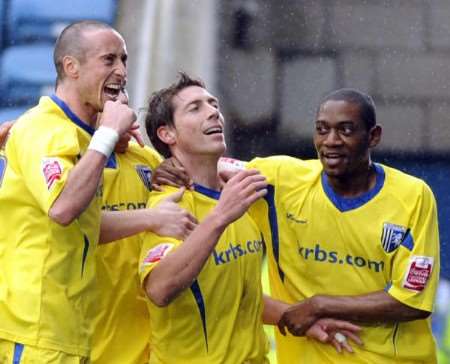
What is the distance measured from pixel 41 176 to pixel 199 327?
2.48 ft

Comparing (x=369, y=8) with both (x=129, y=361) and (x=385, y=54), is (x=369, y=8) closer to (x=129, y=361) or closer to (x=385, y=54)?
(x=385, y=54)

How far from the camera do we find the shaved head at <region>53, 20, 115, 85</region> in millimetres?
4336

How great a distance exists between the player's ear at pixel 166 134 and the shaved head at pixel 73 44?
37cm

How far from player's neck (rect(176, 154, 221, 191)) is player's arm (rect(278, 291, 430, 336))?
54 centimetres

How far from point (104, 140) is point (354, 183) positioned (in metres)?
1.02

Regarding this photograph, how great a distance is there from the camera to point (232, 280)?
4.34 m

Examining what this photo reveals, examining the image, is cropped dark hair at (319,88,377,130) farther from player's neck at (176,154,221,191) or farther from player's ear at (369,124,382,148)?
player's neck at (176,154,221,191)

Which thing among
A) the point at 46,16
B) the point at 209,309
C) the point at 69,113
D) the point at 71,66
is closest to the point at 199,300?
the point at 209,309

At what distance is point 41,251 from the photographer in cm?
406

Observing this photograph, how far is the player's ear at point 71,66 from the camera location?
433 cm

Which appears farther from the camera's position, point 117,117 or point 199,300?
point 199,300

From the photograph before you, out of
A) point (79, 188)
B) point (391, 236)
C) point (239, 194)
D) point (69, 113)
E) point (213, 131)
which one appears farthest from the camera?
point (391, 236)

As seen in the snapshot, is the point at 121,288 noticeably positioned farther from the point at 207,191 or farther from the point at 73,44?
the point at 73,44

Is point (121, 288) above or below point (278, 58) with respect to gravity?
below
